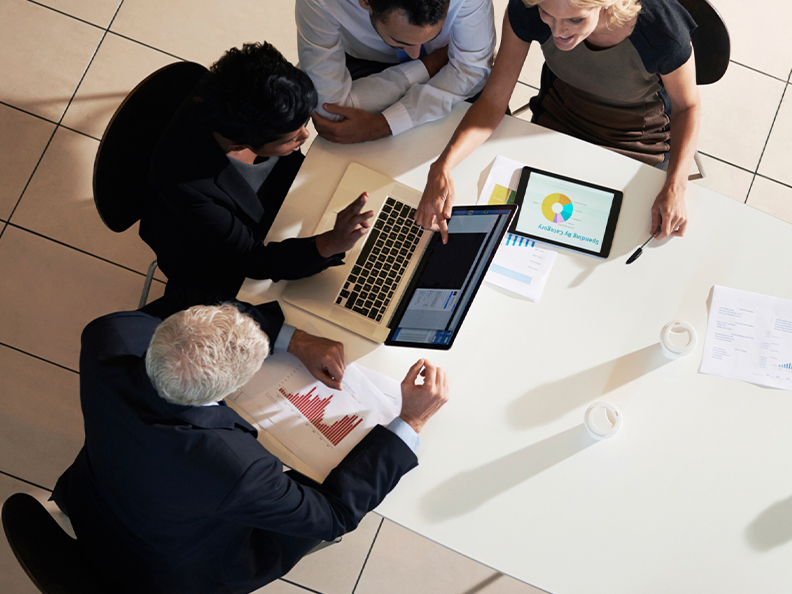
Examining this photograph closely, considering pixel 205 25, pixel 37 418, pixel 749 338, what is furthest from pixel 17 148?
pixel 749 338

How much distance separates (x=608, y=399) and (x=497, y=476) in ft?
1.14

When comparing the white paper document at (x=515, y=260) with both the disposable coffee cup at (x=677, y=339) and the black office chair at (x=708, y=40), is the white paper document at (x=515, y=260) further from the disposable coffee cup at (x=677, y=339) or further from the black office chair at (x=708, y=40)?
the black office chair at (x=708, y=40)

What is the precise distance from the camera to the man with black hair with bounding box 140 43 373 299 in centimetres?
134

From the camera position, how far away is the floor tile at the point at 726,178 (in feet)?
8.04

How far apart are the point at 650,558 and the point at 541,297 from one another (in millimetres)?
683

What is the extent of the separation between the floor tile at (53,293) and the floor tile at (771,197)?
2604 millimetres

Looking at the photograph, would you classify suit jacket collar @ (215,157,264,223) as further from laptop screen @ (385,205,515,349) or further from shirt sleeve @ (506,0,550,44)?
shirt sleeve @ (506,0,550,44)

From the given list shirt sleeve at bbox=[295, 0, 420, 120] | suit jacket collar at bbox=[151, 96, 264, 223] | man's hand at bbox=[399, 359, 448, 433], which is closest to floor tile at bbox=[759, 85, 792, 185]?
shirt sleeve at bbox=[295, 0, 420, 120]

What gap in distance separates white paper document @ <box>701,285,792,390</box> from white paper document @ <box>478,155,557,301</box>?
1.52 feet

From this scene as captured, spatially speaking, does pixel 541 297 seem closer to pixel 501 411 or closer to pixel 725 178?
pixel 501 411

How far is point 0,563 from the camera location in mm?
2100

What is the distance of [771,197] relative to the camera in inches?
96.5

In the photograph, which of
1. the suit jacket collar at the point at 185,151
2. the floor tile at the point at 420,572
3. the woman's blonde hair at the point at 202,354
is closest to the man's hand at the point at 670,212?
the woman's blonde hair at the point at 202,354

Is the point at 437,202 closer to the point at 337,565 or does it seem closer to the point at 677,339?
the point at 677,339
